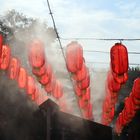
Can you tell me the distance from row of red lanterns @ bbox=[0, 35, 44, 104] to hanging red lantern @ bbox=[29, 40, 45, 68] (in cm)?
108

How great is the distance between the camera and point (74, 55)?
45.1 ft

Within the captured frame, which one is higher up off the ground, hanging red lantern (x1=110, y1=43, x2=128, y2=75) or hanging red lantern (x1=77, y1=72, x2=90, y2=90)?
hanging red lantern (x1=110, y1=43, x2=128, y2=75)

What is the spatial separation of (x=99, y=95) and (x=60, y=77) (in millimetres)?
11395

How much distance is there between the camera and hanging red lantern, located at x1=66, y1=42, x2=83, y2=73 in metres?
13.7

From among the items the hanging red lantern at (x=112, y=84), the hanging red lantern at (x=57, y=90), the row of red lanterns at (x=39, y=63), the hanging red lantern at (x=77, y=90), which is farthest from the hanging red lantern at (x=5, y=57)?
the hanging red lantern at (x=57, y=90)

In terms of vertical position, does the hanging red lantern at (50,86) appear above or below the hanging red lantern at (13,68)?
→ below

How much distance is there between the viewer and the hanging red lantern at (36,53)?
14.0m

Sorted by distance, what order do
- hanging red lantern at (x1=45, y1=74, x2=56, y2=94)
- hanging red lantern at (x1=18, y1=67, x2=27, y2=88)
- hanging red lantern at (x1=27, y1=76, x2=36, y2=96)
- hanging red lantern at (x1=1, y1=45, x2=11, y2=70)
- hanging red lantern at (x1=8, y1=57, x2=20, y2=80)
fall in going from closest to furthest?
hanging red lantern at (x1=1, y1=45, x2=11, y2=70)
hanging red lantern at (x1=8, y1=57, x2=20, y2=80)
hanging red lantern at (x1=18, y1=67, x2=27, y2=88)
hanging red lantern at (x1=27, y1=76, x2=36, y2=96)
hanging red lantern at (x1=45, y1=74, x2=56, y2=94)

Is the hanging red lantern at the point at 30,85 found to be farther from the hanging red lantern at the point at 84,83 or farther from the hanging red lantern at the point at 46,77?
the hanging red lantern at the point at 84,83

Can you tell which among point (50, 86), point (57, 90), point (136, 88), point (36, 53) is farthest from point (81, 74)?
point (57, 90)

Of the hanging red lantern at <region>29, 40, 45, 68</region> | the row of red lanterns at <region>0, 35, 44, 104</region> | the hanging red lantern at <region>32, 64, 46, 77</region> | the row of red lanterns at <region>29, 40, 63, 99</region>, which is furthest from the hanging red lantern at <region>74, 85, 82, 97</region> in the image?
the hanging red lantern at <region>29, 40, 45, 68</region>

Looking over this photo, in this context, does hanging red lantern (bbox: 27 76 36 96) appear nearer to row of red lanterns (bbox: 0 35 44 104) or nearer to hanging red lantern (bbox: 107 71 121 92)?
row of red lanterns (bbox: 0 35 44 104)

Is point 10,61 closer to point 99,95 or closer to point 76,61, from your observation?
point 76,61

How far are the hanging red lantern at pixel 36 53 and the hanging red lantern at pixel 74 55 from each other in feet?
3.46
